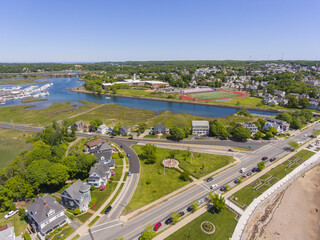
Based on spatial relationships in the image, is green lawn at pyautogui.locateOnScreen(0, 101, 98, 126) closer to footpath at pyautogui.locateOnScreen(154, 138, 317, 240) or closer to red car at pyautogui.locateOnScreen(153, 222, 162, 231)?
red car at pyautogui.locateOnScreen(153, 222, 162, 231)

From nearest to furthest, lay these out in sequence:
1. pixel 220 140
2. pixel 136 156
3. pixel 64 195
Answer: pixel 64 195
pixel 136 156
pixel 220 140

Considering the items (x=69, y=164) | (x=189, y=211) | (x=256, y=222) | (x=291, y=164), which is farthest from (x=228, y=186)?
(x=69, y=164)

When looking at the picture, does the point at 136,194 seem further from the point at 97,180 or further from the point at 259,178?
the point at 259,178

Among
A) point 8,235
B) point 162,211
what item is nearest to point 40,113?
point 8,235

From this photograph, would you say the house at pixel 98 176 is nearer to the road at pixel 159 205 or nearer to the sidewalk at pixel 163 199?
the road at pixel 159 205

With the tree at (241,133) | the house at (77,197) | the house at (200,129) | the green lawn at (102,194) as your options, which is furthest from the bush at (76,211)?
the tree at (241,133)

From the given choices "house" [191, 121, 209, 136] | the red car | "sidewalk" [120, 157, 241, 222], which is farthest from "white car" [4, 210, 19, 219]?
"house" [191, 121, 209, 136]
